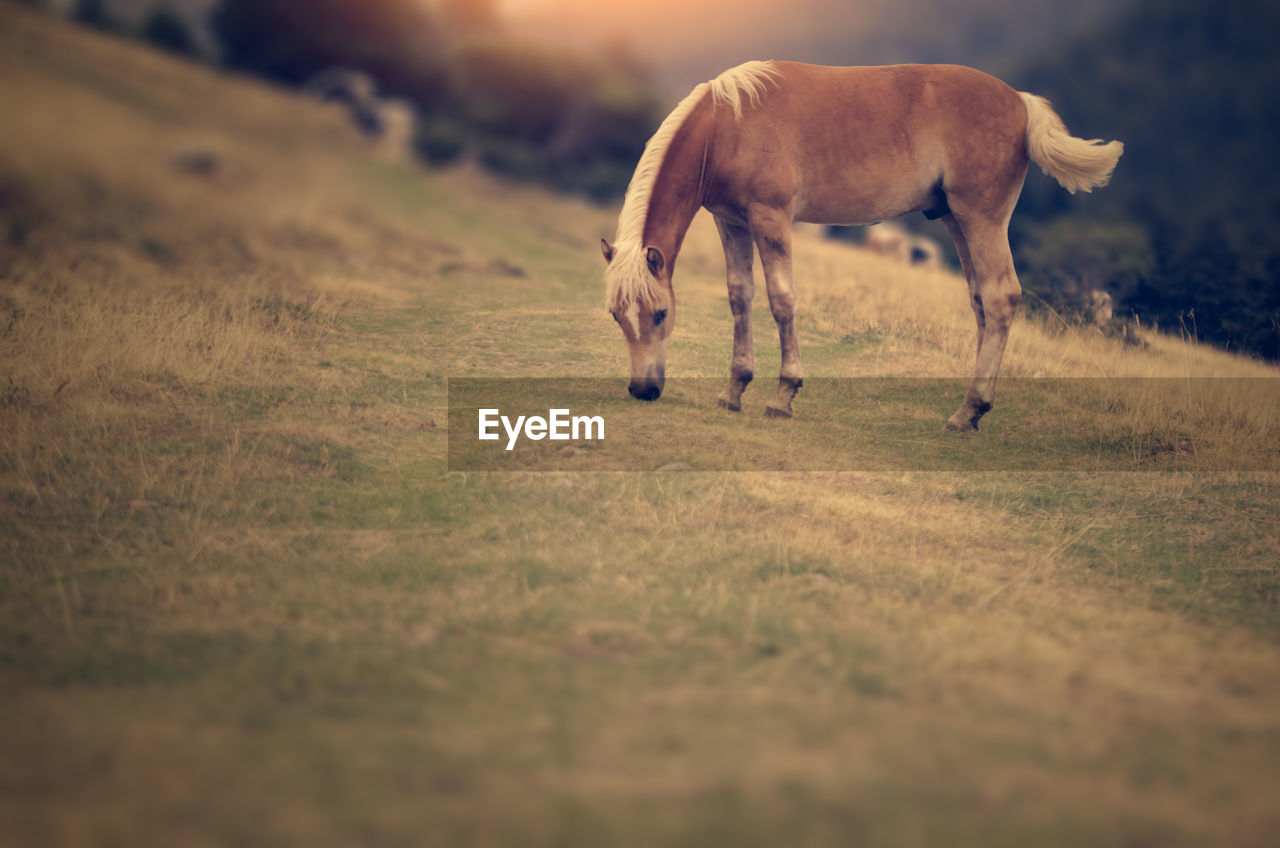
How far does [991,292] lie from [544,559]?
5232mm

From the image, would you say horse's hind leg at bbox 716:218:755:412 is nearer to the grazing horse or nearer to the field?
the grazing horse

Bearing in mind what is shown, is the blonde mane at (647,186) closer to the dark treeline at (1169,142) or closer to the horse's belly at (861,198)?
the horse's belly at (861,198)

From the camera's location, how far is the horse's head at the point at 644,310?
7848 millimetres

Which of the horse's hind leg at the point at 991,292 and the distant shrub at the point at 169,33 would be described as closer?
the horse's hind leg at the point at 991,292

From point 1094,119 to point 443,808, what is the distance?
40409mm

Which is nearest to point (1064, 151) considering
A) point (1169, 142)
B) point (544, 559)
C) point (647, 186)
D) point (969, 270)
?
point (969, 270)

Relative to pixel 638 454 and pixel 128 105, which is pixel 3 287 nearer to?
pixel 128 105

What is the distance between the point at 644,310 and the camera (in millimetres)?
7988

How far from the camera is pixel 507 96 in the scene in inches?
1010

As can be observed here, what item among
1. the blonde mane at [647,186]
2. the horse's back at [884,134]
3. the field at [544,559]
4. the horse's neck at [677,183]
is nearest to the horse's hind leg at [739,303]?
the field at [544,559]

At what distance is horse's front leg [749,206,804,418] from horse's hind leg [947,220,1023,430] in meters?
1.68

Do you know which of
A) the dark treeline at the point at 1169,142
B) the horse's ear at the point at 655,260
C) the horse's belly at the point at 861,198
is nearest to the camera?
the horse's ear at the point at 655,260

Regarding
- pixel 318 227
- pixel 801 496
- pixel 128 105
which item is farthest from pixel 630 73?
pixel 801 496

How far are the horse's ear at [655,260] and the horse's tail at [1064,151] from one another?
3594mm
